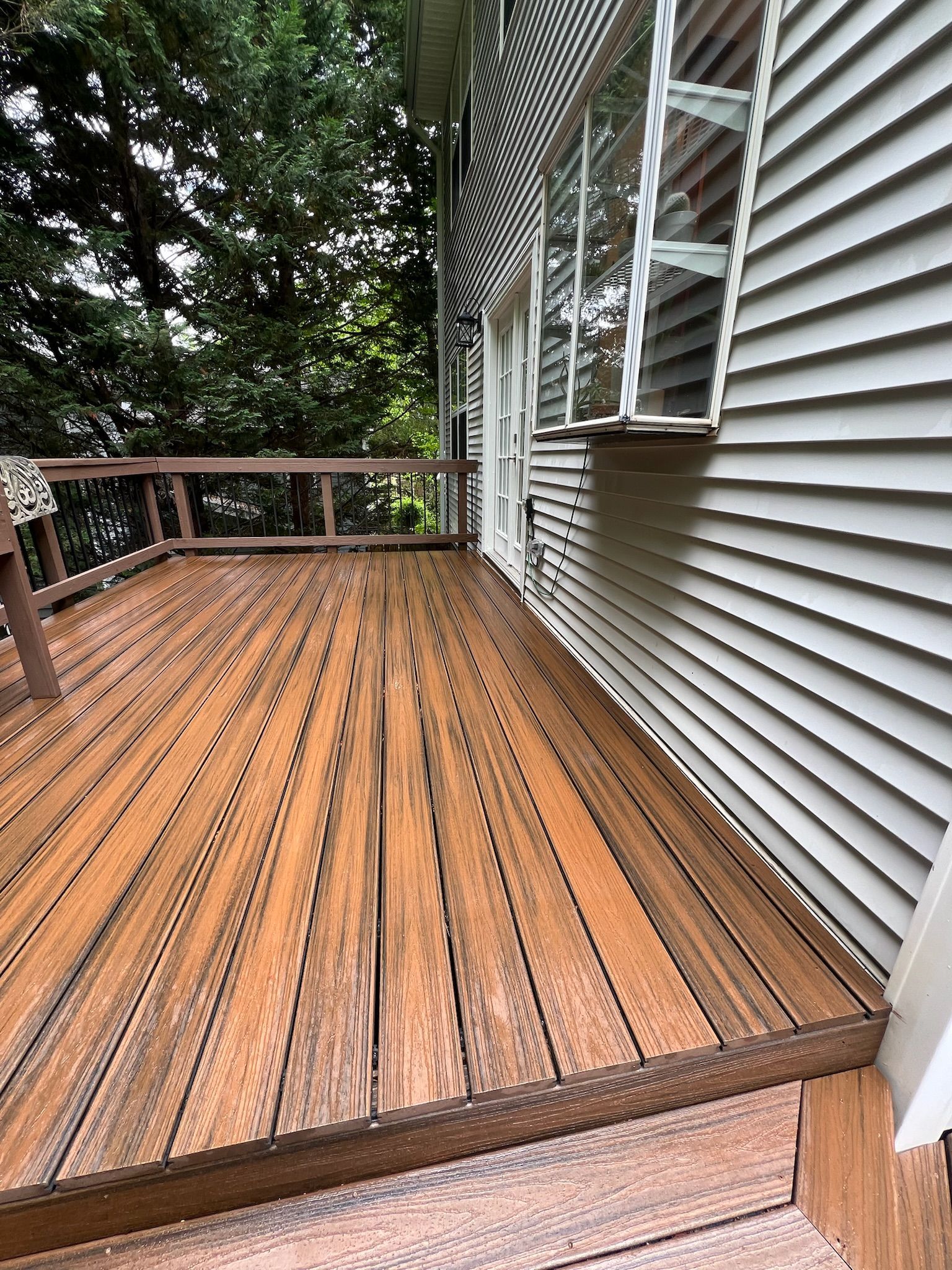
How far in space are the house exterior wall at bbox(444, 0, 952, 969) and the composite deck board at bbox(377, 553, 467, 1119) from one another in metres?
0.87

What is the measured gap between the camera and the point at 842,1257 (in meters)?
0.78

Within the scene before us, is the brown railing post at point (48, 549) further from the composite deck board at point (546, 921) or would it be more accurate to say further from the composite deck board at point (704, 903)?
the composite deck board at point (704, 903)

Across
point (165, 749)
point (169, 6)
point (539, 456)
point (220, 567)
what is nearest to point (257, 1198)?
point (165, 749)

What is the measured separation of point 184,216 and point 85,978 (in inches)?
369

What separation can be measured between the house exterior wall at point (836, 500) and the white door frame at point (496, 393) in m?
1.53

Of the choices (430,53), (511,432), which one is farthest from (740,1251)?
(430,53)

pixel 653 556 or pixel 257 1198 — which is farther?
pixel 653 556

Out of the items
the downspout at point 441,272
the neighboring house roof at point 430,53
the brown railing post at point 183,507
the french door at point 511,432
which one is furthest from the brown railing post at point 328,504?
the neighboring house roof at point 430,53

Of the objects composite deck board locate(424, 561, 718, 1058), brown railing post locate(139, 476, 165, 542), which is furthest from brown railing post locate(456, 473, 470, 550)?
composite deck board locate(424, 561, 718, 1058)

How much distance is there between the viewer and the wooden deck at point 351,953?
835 mm

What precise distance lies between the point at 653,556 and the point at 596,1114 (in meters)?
1.56

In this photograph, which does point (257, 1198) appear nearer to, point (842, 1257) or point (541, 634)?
point (842, 1257)

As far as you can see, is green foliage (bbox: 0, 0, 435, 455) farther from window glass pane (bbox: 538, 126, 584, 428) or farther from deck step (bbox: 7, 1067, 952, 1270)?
deck step (bbox: 7, 1067, 952, 1270)

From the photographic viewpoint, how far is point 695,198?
4.84 ft
